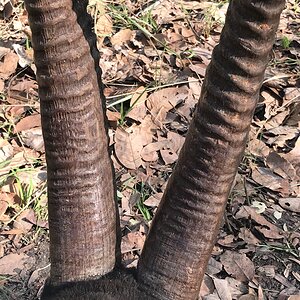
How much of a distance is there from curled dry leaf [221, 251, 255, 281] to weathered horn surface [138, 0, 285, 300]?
0.90 meters

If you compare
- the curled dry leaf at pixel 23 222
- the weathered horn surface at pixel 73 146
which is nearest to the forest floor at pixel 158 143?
the curled dry leaf at pixel 23 222

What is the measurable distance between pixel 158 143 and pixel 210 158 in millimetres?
1584

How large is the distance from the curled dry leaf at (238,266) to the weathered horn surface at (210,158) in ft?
2.94

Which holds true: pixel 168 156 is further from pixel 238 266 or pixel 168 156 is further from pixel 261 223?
pixel 238 266

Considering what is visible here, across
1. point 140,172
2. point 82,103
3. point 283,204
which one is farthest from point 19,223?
point 82,103

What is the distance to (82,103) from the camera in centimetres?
157

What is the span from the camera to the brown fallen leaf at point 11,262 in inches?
105

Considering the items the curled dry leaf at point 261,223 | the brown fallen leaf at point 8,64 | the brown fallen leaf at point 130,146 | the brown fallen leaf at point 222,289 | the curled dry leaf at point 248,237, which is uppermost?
the brown fallen leaf at point 8,64

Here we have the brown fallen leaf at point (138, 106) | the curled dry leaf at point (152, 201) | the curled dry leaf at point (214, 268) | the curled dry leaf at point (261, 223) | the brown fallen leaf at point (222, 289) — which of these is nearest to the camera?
the brown fallen leaf at point (222, 289)

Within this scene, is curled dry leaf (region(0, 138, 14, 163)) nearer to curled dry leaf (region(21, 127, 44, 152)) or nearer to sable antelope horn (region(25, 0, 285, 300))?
curled dry leaf (region(21, 127, 44, 152))

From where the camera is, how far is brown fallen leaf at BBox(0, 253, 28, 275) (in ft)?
8.79

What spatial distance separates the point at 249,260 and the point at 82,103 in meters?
1.32

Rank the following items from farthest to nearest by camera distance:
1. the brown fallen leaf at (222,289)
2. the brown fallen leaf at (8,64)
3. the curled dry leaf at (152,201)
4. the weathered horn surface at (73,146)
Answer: the brown fallen leaf at (8,64) < the curled dry leaf at (152,201) < the brown fallen leaf at (222,289) < the weathered horn surface at (73,146)

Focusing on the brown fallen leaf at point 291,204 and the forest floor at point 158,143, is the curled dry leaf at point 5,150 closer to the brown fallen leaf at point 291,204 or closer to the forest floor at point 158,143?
the forest floor at point 158,143
